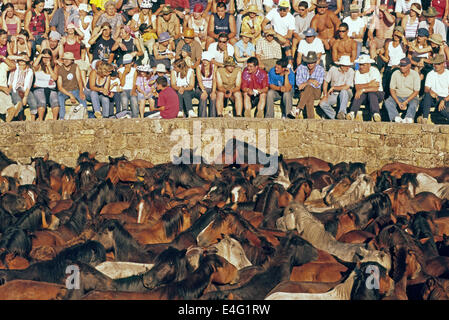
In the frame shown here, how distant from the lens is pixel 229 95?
1130 inches

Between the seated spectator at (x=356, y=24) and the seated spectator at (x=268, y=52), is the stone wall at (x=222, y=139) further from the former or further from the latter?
the seated spectator at (x=356, y=24)

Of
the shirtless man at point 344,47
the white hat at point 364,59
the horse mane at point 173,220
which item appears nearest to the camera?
the horse mane at point 173,220

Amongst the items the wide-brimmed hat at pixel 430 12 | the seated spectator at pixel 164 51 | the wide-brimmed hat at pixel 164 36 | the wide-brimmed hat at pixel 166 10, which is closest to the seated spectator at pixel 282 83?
the seated spectator at pixel 164 51

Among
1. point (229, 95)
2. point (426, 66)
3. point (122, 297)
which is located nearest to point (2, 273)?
point (122, 297)

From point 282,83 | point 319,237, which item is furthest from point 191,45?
point 319,237

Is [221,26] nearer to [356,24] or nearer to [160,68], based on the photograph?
[160,68]

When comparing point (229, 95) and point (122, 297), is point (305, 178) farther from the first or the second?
point (122, 297)

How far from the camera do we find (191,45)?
2845 centimetres

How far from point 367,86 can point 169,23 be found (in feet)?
16.2

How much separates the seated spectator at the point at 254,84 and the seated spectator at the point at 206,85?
2.42ft

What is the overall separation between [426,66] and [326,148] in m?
3.19

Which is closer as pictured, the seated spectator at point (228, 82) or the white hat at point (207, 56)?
the seated spectator at point (228, 82)

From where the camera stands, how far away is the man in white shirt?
2737cm

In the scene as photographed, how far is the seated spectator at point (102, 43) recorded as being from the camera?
28312mm
